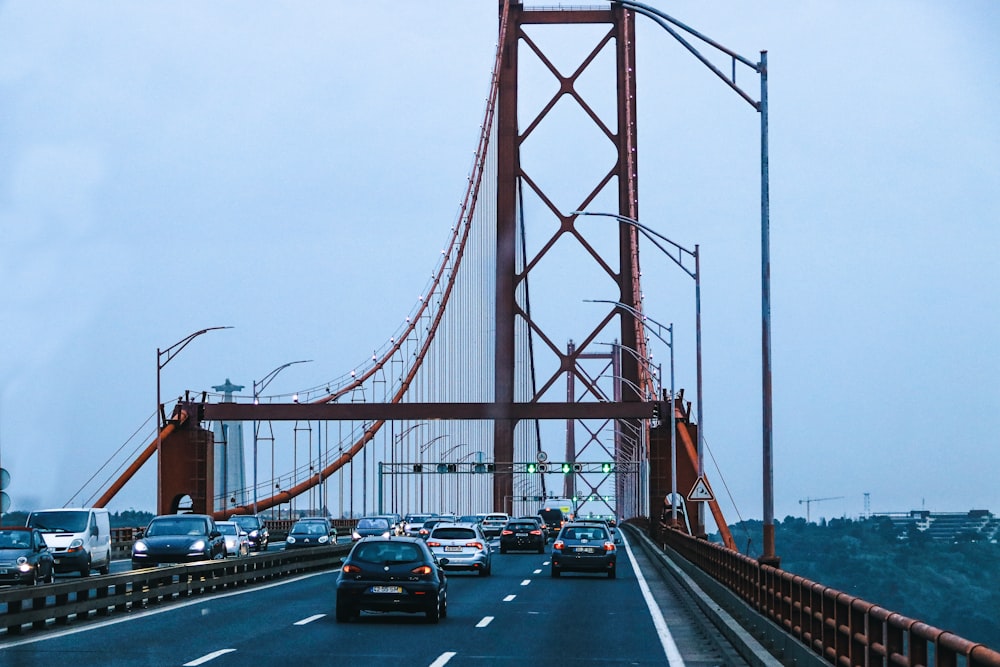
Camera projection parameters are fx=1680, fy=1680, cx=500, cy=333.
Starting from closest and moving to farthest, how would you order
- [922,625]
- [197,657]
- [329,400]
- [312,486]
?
[922,625]
[197,657]
[329,400]
[312,486]

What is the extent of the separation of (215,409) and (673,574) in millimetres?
43097

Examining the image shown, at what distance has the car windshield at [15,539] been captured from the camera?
34.7 metres

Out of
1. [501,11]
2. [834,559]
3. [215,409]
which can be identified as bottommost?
[834,559]

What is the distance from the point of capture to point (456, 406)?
8156 cm

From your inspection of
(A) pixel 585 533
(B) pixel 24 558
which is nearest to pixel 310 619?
(B) pixel 24 558

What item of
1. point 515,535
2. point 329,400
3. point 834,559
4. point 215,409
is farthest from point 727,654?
point 834,559

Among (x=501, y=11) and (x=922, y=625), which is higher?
(x=501, y=11)

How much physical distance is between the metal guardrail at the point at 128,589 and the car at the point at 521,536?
21029mm

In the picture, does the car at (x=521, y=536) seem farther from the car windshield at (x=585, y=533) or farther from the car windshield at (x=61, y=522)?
the car windshield at (x=61, y=522)

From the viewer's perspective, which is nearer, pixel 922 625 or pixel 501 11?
pixel 922 625

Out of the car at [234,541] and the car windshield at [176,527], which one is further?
the car at [234,541]

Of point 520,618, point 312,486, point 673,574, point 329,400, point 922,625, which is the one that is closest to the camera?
point 922,625

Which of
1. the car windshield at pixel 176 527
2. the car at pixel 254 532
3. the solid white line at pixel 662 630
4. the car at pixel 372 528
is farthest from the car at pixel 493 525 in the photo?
the solid white line at pixel 662 630

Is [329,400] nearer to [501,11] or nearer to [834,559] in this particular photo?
[501,11]
